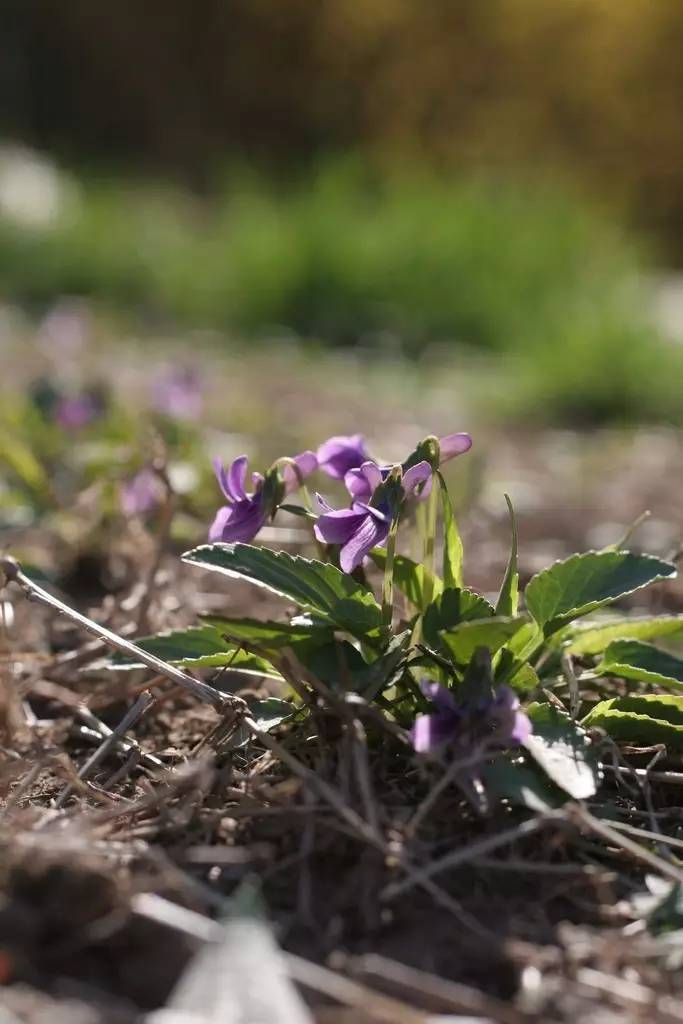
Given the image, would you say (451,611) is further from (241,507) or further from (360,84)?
(360,84)

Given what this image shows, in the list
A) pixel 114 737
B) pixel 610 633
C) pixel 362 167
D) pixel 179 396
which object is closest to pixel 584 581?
A: pixel 610 633

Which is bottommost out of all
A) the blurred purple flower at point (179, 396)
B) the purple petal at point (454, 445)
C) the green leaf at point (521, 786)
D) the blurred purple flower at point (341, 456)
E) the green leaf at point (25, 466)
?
the green leaf at point (521, 786)

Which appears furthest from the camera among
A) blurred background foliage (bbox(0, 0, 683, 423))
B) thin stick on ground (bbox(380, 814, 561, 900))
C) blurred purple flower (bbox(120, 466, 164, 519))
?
blurred background foliage (bbox(0, 0, 683, 423))

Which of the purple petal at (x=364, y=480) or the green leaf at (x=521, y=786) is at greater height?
the purple petal at (x=364, y=480)

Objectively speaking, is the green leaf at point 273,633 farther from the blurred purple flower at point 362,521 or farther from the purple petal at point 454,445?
the purple petal at point 454,445

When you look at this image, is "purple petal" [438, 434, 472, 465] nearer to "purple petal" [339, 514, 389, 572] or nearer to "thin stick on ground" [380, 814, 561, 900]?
"purple petal" [339, 514, 389, 572]

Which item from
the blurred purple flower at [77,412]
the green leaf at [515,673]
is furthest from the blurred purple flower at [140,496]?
the green leaf at [515,673]

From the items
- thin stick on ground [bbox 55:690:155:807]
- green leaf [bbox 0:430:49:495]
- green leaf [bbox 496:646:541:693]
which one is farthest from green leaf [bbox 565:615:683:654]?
green leaf [bbox 0:430:49:495]

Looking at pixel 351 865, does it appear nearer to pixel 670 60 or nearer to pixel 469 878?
pixel 469 878
